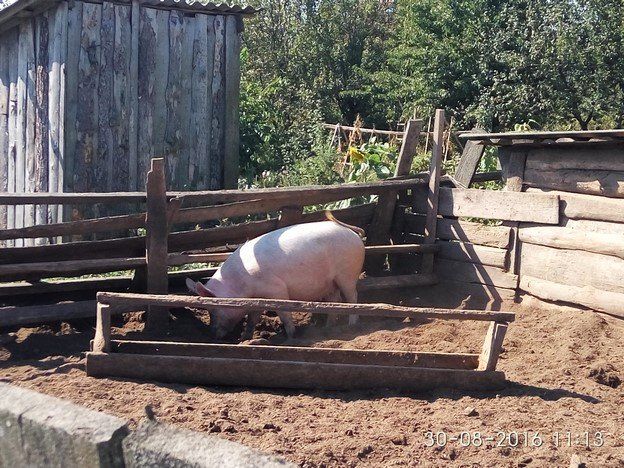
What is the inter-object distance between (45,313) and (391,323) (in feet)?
8.61

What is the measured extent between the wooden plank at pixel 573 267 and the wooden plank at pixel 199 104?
4.01 m

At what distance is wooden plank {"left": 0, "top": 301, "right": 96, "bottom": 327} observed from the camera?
6.28 m

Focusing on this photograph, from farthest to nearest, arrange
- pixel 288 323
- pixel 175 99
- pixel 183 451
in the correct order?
pixel 175 99 → pixel 288 323 → pixel 183 451

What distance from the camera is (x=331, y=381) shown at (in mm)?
5055

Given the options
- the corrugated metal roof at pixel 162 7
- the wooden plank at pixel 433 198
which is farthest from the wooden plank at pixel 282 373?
the corrugated metal roof at pixel 162 7

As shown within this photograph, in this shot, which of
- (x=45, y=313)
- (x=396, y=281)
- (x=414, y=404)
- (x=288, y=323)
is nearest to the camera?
(x=414, y=404)

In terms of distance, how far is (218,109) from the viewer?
9.85 m

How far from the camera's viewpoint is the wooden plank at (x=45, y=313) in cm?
628

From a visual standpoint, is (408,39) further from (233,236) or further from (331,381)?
(331,381)

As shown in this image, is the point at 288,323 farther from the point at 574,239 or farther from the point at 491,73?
the point at 491,73

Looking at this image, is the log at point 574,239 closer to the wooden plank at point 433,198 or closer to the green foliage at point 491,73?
the wooden plank at point 433,198

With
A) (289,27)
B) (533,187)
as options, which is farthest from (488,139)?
(289,27)

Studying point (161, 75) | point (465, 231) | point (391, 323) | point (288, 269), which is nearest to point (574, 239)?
point (465, 231)

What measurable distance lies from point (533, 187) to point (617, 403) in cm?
278
